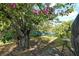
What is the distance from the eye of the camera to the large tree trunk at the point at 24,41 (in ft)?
6.45

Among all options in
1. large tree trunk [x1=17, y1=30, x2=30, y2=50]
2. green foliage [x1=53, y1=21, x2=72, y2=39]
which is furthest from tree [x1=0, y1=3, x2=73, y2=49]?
green foliage [x1=53, y1=21, x2=72, y2=39]

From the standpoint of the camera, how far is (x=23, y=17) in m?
1.98

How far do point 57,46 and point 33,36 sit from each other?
23 centimetres

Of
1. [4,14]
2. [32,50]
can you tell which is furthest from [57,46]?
[4,14]

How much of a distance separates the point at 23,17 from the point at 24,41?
8.5 inches

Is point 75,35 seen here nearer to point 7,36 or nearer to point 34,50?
point 34,50

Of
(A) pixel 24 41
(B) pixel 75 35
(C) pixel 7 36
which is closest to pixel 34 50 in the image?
(A) pixel 24 41

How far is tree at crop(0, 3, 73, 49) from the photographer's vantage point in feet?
6.45

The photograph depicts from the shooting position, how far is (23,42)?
1.98m

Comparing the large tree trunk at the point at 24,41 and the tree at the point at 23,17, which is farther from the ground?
the tree at the point at 23,17

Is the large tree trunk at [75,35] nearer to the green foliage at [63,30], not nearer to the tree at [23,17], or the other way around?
the green foliage at [63,30]

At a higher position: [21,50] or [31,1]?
[31,1]

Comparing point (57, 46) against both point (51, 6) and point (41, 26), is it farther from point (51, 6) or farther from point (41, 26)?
point (51, 6)

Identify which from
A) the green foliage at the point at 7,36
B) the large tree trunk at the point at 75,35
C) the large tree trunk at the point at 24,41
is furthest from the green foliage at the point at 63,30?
the green foliage at the point at 7,36
